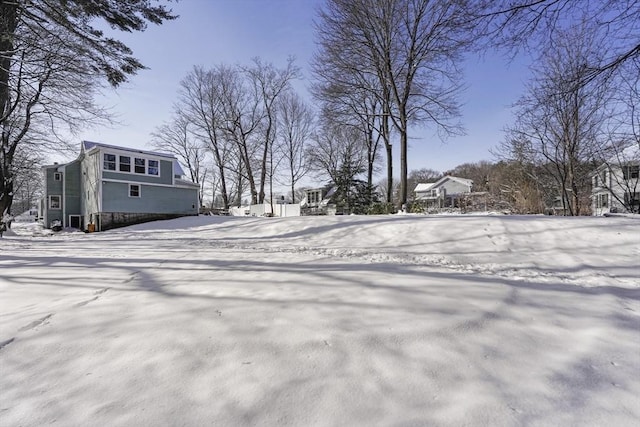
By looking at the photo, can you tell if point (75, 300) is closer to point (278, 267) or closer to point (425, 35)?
point (278, 267)

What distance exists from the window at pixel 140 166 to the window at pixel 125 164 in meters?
0.40

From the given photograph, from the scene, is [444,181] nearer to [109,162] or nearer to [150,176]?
[150,176]

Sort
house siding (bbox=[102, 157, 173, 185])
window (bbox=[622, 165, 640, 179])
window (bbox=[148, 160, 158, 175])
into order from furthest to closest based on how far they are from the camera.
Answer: window (bbox=[148, 160, 158, 175]) → house siding (bbox=[102, 157, 173, 185]) → window (bbox=[622, 165, 640, 179])

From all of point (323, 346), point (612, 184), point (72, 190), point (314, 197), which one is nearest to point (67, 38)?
point (323, 346)

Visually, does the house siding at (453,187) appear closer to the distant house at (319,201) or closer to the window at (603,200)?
the window at (603,200)

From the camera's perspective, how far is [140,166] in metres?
19.5

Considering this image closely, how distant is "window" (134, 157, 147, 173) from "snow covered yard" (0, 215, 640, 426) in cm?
1631

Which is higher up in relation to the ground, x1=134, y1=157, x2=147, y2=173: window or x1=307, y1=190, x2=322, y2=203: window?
x1=134, y1=157, x2=147, y2=173: window

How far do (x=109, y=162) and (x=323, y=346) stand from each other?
68.2 feet

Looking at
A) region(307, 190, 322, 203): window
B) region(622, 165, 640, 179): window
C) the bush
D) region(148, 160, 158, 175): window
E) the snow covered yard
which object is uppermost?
region(148, 160, 158, 175): window

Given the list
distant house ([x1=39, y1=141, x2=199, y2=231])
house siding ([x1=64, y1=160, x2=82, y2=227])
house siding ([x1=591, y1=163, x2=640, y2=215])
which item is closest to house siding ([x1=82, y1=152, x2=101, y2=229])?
distant house ([x1=39, y1=141, x2=199, y2=231])

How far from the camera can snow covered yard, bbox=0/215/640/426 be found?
166 cm

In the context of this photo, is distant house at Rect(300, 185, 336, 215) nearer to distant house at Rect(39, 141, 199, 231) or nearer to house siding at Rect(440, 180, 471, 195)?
distant house at Rect(39, 141, 199, 231)

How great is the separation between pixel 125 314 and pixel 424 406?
2775 millimetres
